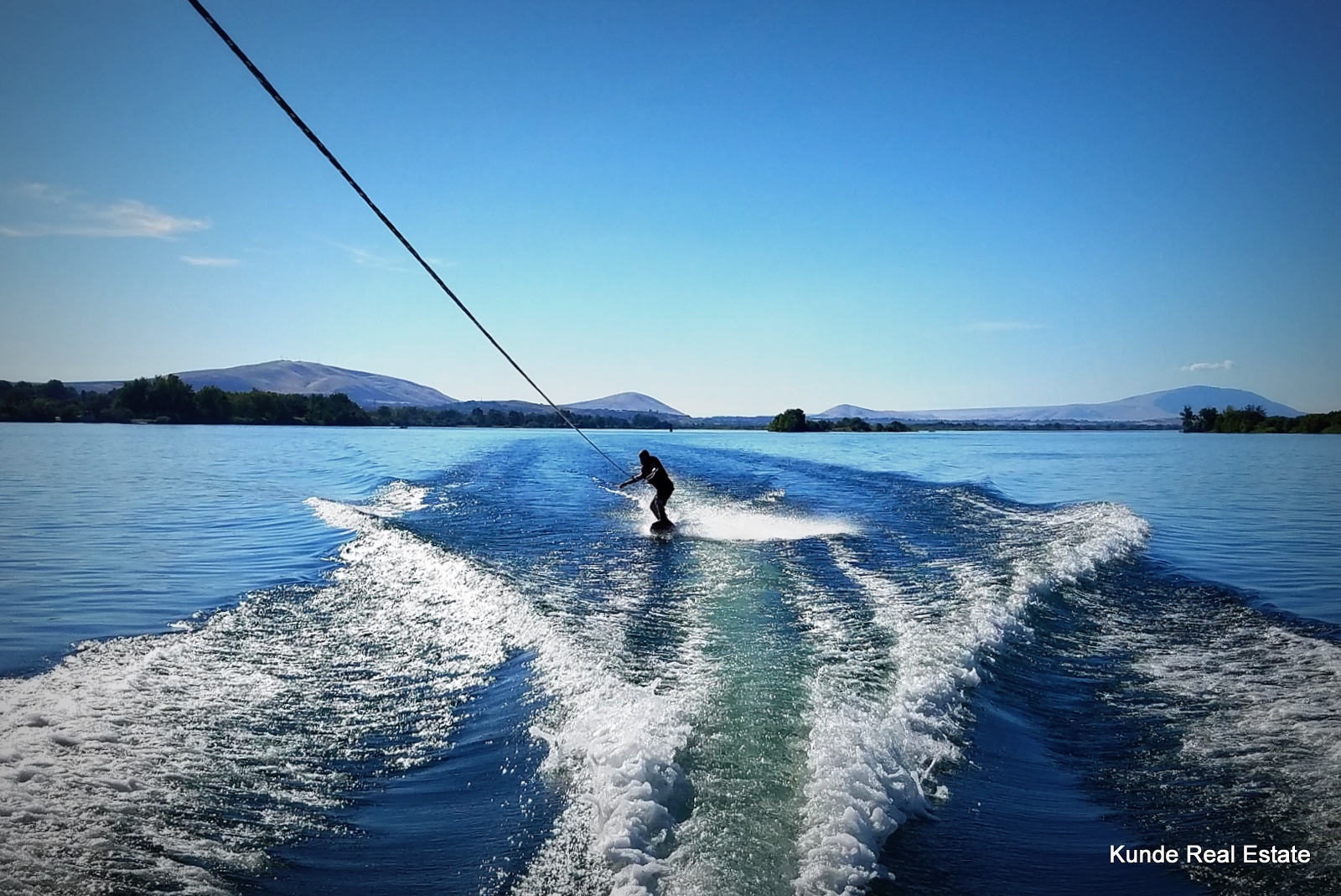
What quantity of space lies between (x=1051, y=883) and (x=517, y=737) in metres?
3.99

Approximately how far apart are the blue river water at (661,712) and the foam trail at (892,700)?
37mm

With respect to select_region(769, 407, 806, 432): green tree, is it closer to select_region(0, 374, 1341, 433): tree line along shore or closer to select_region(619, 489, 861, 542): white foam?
select_region(0, 374, 1341, 433): tree line along shore

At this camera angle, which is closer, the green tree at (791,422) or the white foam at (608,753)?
the white foam at (608,753)

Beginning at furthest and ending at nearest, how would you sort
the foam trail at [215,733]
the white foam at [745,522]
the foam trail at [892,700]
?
the white foam at [745,522], the foam trail at [892,700], the foam trail at [215,733]

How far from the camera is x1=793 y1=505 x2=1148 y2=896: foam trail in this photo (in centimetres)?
422

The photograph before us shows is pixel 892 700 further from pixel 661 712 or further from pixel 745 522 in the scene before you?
pixel 745 522

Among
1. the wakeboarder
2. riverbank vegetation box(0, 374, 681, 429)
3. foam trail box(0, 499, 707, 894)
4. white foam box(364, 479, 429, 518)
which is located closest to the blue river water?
foam trail box(0, 499, 707, 894)

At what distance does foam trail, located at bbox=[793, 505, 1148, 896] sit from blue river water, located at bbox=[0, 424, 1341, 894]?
0.12 feet

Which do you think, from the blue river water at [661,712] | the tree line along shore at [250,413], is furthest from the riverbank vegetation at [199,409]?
the blue river water at [661,712]

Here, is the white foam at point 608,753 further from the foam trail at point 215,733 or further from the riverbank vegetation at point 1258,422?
the riverbank vegetation at point 1258,422

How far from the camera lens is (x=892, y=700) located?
647 cm

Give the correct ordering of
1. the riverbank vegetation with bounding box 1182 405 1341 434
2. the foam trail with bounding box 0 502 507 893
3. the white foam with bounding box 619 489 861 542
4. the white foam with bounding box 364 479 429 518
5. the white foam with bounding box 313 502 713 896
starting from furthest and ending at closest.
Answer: the riverbank vegetation with bounding box 1182 405 1341 434
the white foam with bounding box 364 479 429 518
the white foam with bounding box 619 489 861 542
the foam trail with bounding box 0 502 507 893
the white foam with bounding box 313 502 713 896

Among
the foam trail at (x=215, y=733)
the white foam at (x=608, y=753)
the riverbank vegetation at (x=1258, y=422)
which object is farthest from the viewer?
the riverbank vegetation at (x=1258, y=422)

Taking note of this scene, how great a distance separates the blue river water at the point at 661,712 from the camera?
414 centimetres
